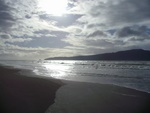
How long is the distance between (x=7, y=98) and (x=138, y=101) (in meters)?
10.7

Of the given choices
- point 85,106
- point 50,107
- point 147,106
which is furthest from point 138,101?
point 50,107

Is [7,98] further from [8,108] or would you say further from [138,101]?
[138,101]

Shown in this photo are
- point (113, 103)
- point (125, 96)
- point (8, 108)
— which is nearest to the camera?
point (8, 108)

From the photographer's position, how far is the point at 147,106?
15.9 meters

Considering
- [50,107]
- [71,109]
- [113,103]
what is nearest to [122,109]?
[113,103]

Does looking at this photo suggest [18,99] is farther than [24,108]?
Yes

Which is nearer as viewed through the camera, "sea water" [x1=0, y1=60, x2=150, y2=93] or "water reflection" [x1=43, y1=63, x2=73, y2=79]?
"sea water" [x1=0, y1=60, x2=150, y2=93]

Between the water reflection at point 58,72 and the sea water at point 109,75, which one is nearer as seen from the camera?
the sea water at point 109,75

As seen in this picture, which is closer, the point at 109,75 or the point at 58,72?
the point at 109,75

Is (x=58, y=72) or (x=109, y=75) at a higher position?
(x=109, y=75)

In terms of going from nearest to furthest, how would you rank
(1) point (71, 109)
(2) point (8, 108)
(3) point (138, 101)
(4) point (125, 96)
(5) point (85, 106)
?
(2) point (8, 108)
(1) point (71, 109)
(5) point (85, 106)
(3) point (138, 101)
(4) point (125, 96)

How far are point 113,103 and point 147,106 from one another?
2569mm

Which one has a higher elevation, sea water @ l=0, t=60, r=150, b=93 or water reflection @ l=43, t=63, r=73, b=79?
sea water @ l=0, t=60, r=150, b=93

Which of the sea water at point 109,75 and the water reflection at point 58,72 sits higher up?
the sea water at point 109,75
